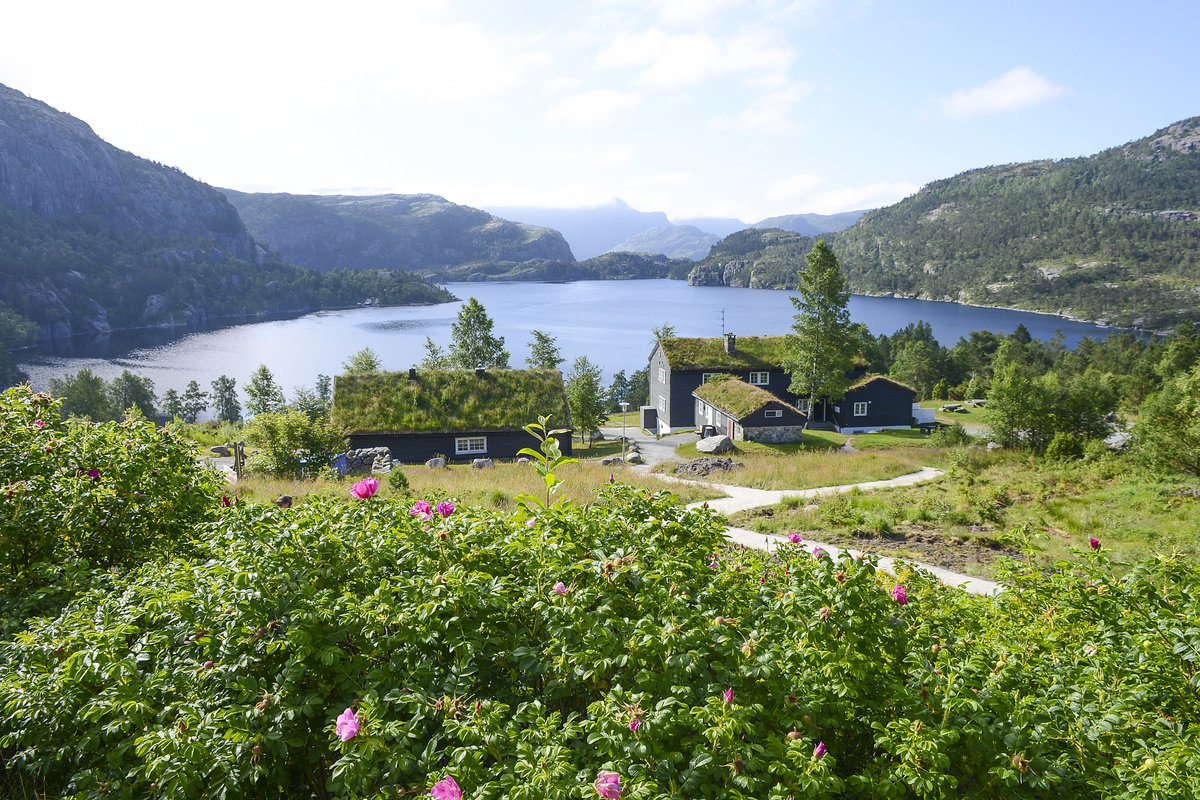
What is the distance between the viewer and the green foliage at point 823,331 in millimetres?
43062

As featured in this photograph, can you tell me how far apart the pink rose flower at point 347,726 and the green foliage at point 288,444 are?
2280 centimetres

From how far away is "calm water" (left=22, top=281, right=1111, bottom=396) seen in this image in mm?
100188

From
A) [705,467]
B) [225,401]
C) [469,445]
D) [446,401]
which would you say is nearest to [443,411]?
[446,401]

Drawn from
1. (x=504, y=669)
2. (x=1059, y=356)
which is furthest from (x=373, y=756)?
(x=1059, y=356)

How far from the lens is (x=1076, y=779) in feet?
10.0

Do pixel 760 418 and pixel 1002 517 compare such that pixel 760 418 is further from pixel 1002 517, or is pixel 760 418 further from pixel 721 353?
pixel 1002 517

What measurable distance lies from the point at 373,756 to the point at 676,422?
45390 millimetres

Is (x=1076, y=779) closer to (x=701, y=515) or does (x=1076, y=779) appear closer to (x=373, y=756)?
(x=701, y=515)

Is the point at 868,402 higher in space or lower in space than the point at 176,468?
lower

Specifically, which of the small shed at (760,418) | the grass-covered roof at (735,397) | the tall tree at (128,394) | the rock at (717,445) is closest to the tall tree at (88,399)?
the tall tree at (128,394)

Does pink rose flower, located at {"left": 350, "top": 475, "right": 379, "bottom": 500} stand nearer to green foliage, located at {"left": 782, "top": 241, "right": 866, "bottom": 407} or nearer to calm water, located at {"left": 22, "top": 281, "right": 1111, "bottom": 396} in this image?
green foliage, located at {"left": 782, "top": 241, "right": 866, "bottom": 407}

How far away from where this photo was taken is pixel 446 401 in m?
36.4

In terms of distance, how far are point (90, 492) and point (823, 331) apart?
43347 mm

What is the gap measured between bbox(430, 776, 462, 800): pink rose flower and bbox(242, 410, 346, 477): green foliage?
23.3 m
